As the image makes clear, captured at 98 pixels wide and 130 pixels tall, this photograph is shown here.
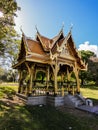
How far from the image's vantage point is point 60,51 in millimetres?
10695

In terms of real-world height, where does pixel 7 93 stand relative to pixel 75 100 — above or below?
above

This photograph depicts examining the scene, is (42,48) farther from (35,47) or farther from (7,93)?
(7,93)

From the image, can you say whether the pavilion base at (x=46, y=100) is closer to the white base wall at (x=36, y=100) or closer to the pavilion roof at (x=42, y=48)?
the white base wall at (x=36, y=100)

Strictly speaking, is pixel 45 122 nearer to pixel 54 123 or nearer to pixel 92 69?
pixel 54 123

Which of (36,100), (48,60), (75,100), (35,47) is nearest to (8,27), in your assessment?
(35,47)

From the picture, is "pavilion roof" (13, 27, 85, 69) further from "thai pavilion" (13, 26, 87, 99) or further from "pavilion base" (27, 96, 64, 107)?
"pavilion base" (27, 96, 64, 107)

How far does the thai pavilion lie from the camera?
10477 mm

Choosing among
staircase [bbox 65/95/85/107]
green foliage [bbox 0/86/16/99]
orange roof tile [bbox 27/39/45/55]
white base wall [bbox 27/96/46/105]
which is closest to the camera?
white base wall [bbox 27/96/46/105]

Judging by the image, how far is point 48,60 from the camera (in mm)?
10867

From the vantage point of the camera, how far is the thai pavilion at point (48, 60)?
34.4ft

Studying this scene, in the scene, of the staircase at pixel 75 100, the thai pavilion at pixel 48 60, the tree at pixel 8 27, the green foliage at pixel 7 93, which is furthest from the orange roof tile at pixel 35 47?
the green foliage at pixel 7 93

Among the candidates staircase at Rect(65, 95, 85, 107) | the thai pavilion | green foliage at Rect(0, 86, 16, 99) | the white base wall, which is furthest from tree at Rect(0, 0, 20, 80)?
staircase at Rect(65, 95, 85, 107)

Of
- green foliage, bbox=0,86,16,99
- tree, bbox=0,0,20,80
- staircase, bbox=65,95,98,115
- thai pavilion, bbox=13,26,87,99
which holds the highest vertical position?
tree, bbox=0,0,20,80

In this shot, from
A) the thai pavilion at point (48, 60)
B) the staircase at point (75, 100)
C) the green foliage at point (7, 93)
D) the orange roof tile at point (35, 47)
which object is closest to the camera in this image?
the staircase at point (75, 100)
